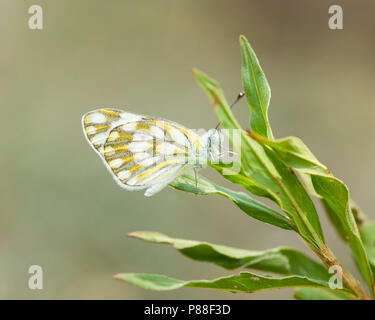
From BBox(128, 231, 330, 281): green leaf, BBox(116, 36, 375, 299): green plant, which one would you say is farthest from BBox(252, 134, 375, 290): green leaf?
BBox(128, 231, 330, 281): green leaf

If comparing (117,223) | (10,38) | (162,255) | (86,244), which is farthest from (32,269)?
(10,38)

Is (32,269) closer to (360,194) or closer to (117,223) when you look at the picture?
(117,223)

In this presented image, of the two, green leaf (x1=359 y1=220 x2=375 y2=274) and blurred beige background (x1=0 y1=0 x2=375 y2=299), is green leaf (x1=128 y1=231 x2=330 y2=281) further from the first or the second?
blurred beige background (x1=0 y1=0 x2=375 y2=299)

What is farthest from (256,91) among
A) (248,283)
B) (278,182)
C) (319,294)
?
(319,294)

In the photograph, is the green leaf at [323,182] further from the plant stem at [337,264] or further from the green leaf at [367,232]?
the green leaf at [367,232]

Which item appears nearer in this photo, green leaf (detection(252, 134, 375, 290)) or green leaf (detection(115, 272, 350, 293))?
green leaf (detection(252, 134, 375, 290))

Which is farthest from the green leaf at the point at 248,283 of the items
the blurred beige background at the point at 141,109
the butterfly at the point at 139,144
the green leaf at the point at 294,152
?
the blurred beige background at the point at 141,109
